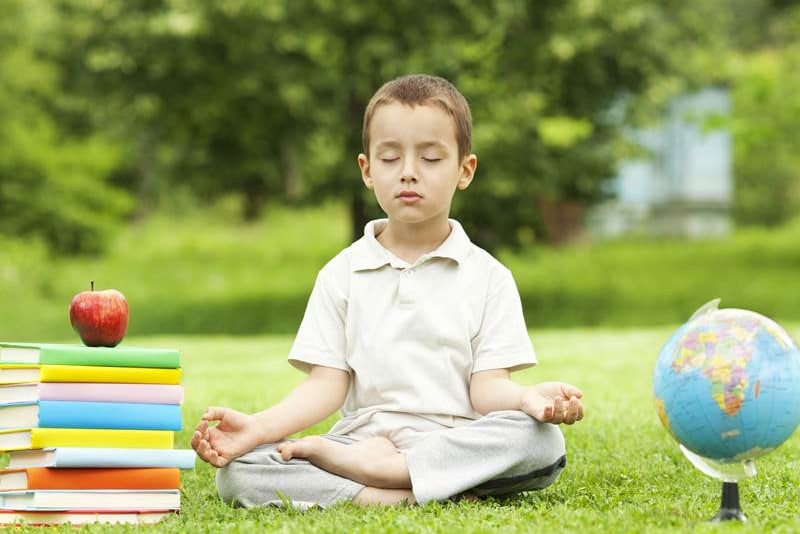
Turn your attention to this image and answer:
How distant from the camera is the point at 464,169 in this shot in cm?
427

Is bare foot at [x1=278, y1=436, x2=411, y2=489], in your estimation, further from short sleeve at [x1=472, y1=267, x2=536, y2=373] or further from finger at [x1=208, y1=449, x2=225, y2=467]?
short sleeve at [x1=472, y1=267, x2=536, y2=373]

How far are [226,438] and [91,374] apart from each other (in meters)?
0.51

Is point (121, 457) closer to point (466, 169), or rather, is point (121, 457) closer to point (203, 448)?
point (203, 448)

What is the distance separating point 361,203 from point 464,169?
1101cm

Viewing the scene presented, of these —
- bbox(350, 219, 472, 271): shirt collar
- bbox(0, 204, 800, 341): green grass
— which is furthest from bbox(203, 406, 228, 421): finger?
bbox(0, 204, 800, 341): green grass

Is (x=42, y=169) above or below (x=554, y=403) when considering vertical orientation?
above

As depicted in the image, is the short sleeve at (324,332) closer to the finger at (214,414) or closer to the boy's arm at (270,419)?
the boy's arm at (270,419)

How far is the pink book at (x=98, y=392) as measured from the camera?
3.70 metres

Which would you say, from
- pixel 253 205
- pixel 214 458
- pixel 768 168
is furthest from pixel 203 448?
pixel 768 168

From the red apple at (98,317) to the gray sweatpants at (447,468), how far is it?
23.4 inches

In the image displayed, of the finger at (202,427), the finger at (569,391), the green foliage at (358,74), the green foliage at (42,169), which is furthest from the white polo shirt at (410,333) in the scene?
the green foliage at (42,169)

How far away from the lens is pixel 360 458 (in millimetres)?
3941

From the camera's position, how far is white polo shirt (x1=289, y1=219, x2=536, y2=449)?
4094 mm

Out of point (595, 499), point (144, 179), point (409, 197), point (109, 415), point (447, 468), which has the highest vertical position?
point (144, 179)
